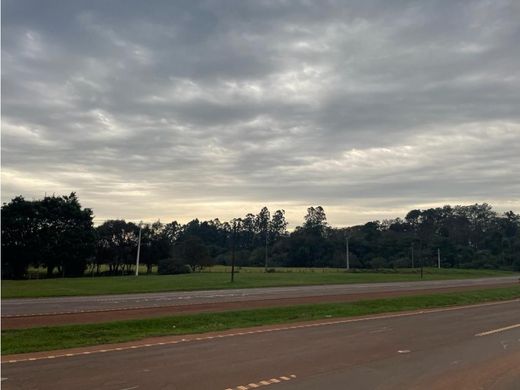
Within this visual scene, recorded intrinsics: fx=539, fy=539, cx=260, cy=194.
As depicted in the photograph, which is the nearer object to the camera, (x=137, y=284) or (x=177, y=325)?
(x=177, y=325)

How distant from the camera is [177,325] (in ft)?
63.3

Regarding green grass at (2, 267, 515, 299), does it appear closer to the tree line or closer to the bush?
the tree line

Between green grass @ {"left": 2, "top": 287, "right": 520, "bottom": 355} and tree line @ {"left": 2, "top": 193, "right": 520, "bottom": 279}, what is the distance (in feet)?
108

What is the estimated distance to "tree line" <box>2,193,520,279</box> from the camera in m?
73.1

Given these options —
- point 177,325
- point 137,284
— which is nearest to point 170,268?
point 137,284

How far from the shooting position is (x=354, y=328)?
61.0 feet

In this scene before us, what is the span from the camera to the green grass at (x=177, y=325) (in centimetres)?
1489

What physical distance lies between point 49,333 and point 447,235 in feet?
500

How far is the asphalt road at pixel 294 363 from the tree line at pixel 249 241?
44.2 m

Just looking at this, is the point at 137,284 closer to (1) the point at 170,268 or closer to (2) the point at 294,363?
(1) the point at 170,268

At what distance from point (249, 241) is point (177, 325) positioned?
165 meters

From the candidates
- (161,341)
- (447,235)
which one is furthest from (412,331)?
(447,235)

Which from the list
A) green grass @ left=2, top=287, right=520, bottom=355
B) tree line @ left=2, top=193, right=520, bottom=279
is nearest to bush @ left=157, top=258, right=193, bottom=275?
tree line @ left=2, top=193, right=520, bottom=279

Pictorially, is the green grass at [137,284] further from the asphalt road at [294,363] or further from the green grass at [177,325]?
the asphalt road at [294,363]
